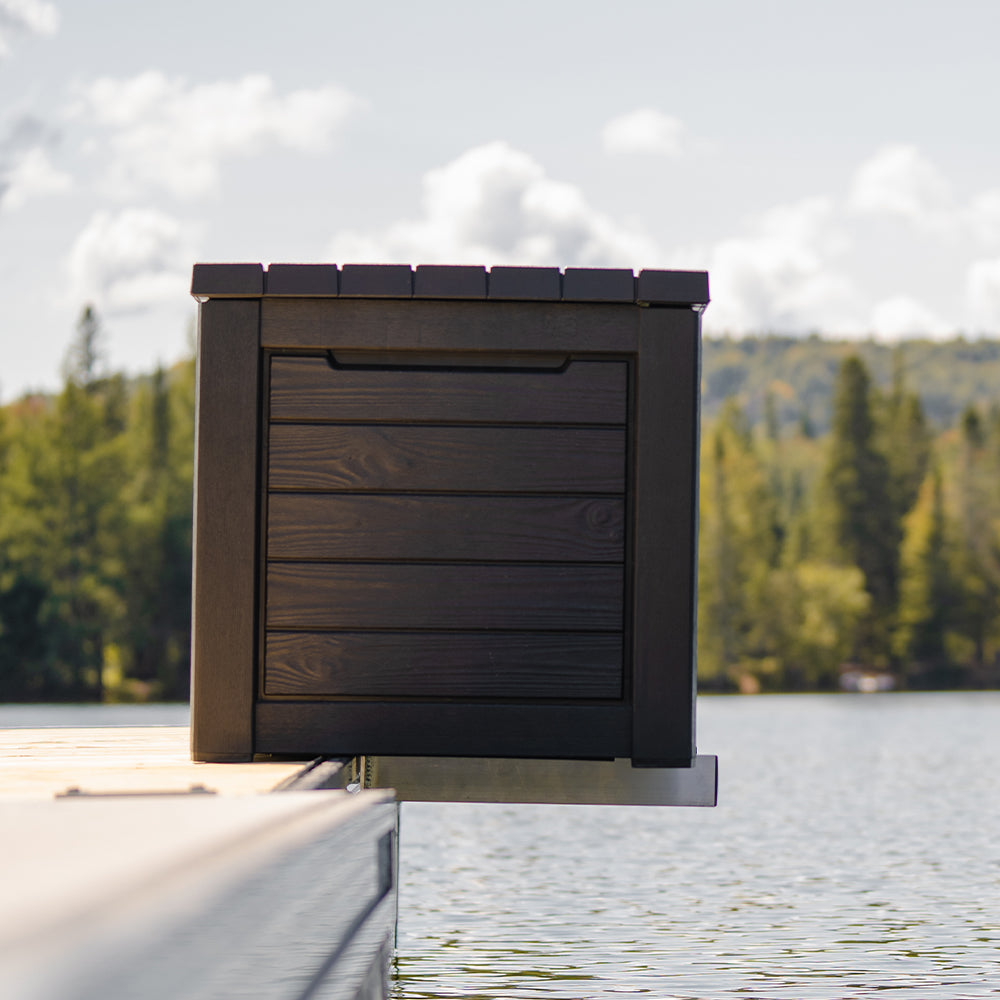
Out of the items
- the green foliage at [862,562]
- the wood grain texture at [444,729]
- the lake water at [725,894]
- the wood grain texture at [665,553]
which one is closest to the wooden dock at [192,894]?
the wood grain texture at [444,729]

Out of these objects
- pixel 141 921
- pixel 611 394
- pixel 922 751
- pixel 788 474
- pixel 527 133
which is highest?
pixel 527 133

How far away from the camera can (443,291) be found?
15.1ft

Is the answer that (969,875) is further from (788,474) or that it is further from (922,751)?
(788,474)

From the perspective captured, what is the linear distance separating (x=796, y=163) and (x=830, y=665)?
4831 centimetres

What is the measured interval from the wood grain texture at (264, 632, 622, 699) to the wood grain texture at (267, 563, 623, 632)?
0.13 feet

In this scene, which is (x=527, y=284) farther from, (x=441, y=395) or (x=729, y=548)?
(x=729, y=548)

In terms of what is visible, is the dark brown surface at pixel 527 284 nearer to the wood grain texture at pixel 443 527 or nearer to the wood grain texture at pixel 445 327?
the wood grain texture at pixel 445 327

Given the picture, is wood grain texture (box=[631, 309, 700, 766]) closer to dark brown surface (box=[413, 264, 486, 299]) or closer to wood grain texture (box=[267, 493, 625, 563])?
wood grain texture (box=[267, 493, 625, 563])

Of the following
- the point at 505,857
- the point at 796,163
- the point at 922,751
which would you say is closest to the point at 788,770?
the point at 922,751

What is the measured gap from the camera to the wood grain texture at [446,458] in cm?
462

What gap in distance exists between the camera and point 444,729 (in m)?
4.57

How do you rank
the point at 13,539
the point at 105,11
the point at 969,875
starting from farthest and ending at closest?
the point at 105,11, the point at 13,539, the point at 969,875

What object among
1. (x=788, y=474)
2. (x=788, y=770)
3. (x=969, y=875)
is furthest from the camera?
(x=788, y=474)

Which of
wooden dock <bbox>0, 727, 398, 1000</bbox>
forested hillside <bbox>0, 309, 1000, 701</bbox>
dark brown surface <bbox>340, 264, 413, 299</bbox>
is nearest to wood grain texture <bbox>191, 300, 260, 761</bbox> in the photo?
dark brown surface <bbox>340, 264, 413, 299</bbox>
